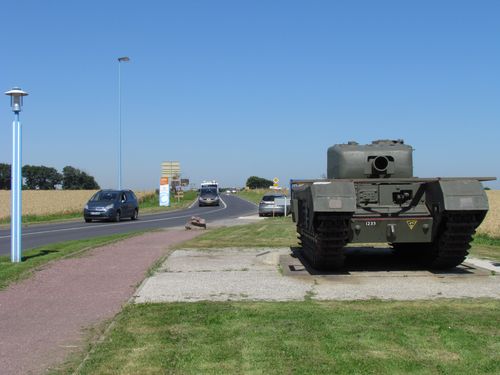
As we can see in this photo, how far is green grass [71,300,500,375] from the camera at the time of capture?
16.5 feet

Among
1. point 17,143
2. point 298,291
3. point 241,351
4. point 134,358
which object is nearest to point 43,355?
point 134,358

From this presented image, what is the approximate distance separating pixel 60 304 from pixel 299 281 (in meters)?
3.66

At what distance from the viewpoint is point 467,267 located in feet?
37.5

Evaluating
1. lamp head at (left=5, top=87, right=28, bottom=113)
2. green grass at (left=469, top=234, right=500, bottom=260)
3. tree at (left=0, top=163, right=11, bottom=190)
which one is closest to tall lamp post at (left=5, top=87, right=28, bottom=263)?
lamp head at (left=5, top=87, right=28, bottom=113)

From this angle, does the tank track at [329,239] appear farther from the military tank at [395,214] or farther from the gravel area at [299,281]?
the gravel area at [299,281]

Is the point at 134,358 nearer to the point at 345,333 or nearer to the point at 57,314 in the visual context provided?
the point at 345,333

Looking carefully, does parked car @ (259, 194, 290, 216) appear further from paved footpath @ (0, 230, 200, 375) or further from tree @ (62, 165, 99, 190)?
tree @ (62, 165, 99, 190)

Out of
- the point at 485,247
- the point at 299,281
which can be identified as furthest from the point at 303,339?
the point at 485,247

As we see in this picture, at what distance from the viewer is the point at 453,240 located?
10.2m

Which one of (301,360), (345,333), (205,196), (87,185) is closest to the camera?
(301,360)

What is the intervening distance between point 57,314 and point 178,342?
7.52 feet

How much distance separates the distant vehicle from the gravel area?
2020 centimetres

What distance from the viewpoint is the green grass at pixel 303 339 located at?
5.02 meters

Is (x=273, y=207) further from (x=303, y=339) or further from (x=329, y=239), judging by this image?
(x=303, y=339)
